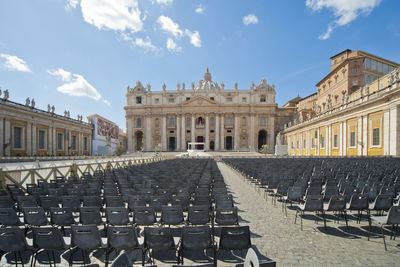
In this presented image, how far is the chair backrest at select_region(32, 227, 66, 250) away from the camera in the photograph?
11.2 ft

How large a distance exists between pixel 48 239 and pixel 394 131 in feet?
85.1

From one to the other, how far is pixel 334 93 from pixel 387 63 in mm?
10313

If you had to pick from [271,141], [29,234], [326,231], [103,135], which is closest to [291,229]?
[326,231]

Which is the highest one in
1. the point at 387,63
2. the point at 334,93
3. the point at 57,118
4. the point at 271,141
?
the point at 387,63

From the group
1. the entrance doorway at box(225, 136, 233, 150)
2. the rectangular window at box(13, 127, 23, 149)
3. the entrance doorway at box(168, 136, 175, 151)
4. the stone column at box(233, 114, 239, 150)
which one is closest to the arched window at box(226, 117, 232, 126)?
the stone column at box(233, 114, 239, 150)

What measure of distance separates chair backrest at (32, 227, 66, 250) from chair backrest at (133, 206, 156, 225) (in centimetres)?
135

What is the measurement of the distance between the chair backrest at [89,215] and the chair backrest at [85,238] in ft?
3.48

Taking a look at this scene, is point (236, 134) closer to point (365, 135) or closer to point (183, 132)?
point (183, 132)

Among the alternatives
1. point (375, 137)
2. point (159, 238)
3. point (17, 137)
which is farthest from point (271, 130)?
point (159, 238)

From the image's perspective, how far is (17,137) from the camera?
29094 mm

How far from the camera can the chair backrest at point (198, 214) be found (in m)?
4.55

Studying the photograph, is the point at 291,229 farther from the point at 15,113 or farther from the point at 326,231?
the point at 15,113

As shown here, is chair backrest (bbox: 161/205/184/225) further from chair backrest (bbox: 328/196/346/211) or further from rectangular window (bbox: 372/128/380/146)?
rectangular window (bbox: 372/128/380/146)

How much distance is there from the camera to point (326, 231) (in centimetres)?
517
